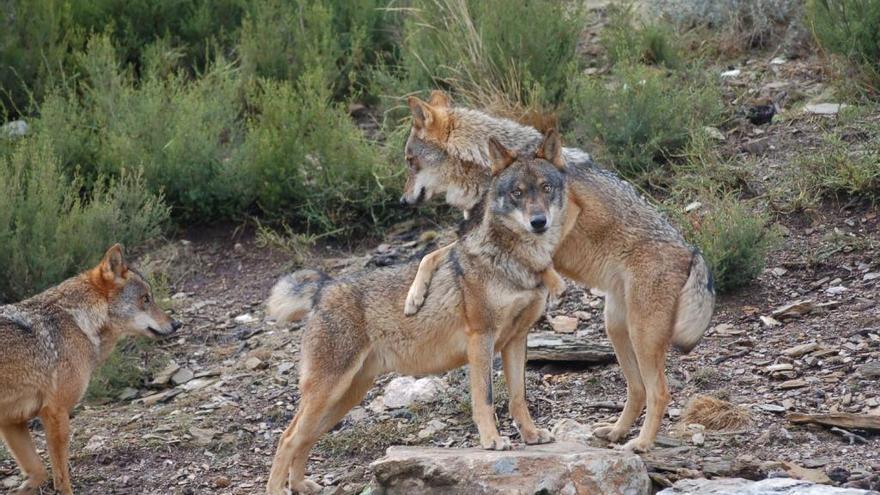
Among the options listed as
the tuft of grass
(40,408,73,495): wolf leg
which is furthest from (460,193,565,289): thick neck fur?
the tuft of grass

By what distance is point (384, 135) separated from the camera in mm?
13906

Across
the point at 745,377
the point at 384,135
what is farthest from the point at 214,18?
the point at 745,377

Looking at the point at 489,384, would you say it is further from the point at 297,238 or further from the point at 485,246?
the point at 297,238

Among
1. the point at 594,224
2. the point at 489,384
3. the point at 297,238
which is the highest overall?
the point at 594,224

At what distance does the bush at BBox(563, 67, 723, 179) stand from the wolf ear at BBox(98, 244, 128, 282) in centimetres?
493

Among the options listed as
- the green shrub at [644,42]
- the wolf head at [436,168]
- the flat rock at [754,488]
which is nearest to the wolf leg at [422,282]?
the wolf head at [436,168]

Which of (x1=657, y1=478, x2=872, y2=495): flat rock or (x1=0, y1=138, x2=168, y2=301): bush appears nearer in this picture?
(x1=657, y1=478, x2=872, y2=495): flat rock

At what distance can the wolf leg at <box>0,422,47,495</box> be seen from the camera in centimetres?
873

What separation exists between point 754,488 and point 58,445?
4.53 m

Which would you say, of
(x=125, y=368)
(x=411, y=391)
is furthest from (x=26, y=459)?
(x=411, y=391)

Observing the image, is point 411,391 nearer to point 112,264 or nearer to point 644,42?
point 112,264

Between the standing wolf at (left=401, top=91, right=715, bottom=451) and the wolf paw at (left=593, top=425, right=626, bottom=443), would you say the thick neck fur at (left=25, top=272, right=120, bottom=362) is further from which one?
the wolf paw at (left=593, top=425, right=626, bottom=443)

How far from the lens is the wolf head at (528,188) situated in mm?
8086

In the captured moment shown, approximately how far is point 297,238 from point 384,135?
191cm
